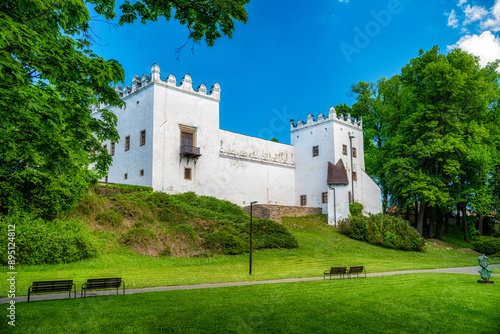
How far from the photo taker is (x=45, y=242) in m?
18.8

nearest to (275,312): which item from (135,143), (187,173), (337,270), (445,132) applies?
(337,270)

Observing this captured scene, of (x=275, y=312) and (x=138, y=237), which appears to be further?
(x=138, y=237)

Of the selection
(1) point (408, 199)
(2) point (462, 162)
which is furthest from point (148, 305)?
(2) point (462, 162)

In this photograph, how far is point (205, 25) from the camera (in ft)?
30.7

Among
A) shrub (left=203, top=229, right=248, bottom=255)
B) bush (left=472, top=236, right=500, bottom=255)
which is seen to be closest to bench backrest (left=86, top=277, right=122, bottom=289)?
shrub (left=203, top=229, right=248, bottom=255)

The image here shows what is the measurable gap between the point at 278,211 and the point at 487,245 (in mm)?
17832

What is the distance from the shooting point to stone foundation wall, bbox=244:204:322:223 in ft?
110

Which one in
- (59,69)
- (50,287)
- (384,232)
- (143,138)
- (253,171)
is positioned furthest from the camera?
(253,171)

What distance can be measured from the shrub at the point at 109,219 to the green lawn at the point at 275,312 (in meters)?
12.6

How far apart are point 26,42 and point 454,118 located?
37.1 m

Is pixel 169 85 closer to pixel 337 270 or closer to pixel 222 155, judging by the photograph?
pixel 222 155

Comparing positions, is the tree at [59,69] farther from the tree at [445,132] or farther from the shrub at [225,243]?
the tree at [445,132]

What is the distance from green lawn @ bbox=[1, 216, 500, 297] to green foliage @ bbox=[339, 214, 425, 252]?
1092mm

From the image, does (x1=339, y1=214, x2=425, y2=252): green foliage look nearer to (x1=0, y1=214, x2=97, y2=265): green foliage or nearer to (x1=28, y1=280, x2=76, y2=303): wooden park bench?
(x1=0, y1=214, x2=97, y2=265): green foliage
